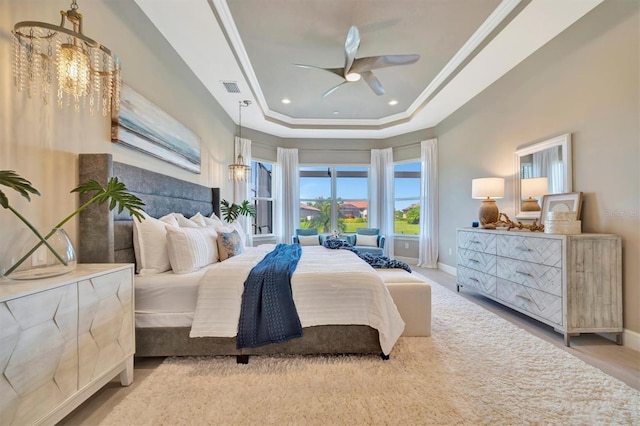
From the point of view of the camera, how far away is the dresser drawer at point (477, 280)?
10.9 ft

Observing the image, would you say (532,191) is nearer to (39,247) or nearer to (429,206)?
(429,206)

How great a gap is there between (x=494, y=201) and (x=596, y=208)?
1268 millimetres

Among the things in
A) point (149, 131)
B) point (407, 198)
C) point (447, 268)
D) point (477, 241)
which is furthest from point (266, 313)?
point (407, 198)

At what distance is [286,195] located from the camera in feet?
21.2

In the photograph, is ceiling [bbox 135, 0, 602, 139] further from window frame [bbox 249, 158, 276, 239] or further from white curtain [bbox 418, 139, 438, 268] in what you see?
window frame [bbox 249, 158, 276, 239]

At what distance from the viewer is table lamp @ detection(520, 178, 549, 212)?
3.19 metres

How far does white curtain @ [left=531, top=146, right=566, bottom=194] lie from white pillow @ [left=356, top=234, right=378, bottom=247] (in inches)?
122

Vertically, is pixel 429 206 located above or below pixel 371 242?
above

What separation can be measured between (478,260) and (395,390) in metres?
2.51

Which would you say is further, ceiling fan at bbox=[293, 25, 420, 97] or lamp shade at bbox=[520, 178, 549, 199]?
lamp shade at bbox=[520, 178, 549, 199]

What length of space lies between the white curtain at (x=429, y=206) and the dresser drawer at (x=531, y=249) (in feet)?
8.72

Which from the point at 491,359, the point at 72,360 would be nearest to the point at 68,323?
the point at 72,360

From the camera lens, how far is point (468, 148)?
4820 mm

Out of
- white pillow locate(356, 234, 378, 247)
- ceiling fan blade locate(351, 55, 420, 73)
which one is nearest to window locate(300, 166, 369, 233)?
white pillow locate(356, 234, 378, 247)
